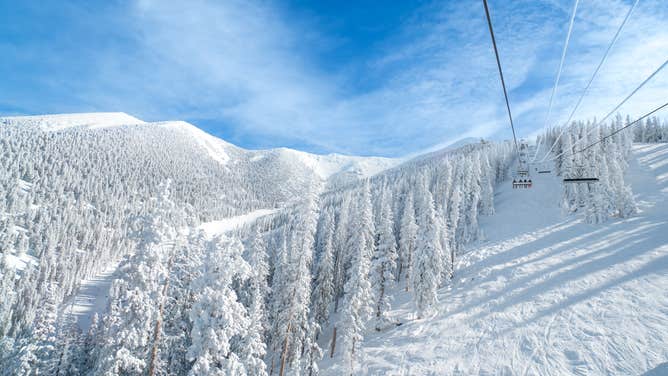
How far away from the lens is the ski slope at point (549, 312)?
2145cm

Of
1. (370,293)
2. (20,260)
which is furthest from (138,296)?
(20,260)

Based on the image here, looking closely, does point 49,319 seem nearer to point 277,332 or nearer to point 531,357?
point 277,332

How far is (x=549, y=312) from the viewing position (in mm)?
27812

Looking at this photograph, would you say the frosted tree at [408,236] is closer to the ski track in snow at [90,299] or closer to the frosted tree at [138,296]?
the frosted tree at [138,296]

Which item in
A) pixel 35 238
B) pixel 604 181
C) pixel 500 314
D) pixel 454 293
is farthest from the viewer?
pixel 35 238

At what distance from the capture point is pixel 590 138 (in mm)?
84438

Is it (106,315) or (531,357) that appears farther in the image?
(531,357)

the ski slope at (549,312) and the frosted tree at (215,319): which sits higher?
the frosted tree at (215,319)

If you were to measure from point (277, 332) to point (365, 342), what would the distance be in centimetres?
1011

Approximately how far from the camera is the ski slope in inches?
845

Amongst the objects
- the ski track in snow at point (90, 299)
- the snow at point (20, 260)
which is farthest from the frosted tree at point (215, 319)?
the snow at point (20, 260)

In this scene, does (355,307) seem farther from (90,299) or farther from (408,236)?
(90,299)

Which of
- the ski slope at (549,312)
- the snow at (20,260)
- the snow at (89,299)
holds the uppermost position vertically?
the ski slope at (549,312)

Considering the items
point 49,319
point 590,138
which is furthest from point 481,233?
point 49,319
